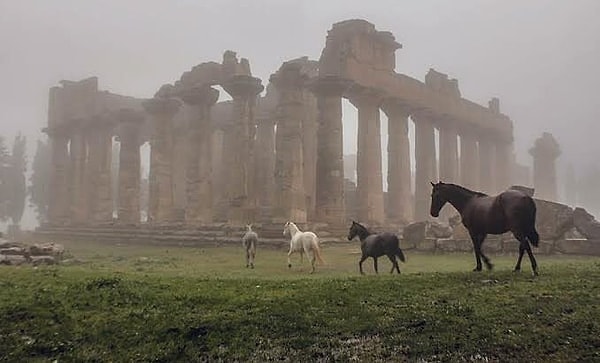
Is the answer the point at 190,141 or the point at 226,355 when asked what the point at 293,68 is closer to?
the point at 190,141

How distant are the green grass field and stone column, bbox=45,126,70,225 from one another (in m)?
41.6

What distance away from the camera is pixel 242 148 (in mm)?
33906

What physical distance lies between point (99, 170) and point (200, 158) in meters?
15.2

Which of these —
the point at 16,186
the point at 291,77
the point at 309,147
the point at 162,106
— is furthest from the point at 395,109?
the point at 16,186

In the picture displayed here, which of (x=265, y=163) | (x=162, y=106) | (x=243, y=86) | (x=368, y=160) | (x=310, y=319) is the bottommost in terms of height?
(x=310, y=319)

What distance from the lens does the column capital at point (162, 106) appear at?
131 feet

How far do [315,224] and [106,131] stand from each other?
26.2 metres

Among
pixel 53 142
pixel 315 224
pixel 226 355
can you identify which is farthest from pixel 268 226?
pixel 53 142

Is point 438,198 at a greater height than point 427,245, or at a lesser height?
greater

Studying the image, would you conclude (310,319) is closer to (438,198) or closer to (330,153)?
(438,198)

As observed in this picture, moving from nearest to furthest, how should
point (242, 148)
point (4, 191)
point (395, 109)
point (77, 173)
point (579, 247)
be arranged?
point (579, 247)
point (242, 148)
point (395, 109)
point (77, 173)
point (4, 191)

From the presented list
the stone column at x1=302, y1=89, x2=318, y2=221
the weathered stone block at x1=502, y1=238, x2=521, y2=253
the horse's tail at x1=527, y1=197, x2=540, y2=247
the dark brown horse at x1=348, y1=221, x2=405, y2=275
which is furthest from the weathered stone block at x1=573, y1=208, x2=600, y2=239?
the stone column at x1=302, y1=89, x2=318, y2=221

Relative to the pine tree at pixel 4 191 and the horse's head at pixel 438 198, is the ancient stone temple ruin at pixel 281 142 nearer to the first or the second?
the pine tree at pixel 4 191

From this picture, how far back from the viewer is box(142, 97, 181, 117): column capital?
1577 inches
